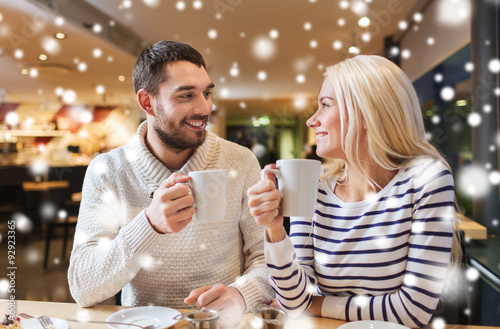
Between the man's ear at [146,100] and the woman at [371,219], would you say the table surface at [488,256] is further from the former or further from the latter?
the man's ear at [146,100]

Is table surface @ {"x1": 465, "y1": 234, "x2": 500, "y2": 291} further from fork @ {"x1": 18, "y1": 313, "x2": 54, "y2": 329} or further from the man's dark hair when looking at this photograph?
fork @ {"x1": 18, "y1": 313, "x2": 54, "y2": 329}

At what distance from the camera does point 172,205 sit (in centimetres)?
87

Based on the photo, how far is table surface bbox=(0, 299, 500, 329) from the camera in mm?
904

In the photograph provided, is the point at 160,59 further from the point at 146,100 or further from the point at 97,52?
the point at 97,52

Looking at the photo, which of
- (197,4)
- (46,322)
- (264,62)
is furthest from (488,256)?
(264,62)

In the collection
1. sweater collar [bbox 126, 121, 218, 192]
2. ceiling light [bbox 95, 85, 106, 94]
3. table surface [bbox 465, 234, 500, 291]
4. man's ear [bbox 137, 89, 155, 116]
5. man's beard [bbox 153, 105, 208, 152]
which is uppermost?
ceiling light [bbox 95, 85, 106, 94]

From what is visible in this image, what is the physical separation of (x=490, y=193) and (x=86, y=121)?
10.1 meters

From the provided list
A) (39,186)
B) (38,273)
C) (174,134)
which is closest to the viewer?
(174,134)

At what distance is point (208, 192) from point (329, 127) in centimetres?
39

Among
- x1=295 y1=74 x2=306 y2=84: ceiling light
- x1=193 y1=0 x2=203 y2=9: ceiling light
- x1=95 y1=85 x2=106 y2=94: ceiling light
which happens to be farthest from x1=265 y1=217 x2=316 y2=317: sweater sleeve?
x1=95 y1=85 x2=106 y2=94: ceiling light

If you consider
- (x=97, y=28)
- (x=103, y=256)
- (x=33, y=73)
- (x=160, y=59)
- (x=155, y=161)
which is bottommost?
(x=103, y=256)

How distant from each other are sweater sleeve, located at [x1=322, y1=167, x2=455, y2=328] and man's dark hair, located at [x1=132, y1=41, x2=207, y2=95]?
0.79 meters

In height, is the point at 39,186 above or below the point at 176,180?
above

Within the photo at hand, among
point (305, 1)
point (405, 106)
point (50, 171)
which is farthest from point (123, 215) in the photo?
point (50, 171)
